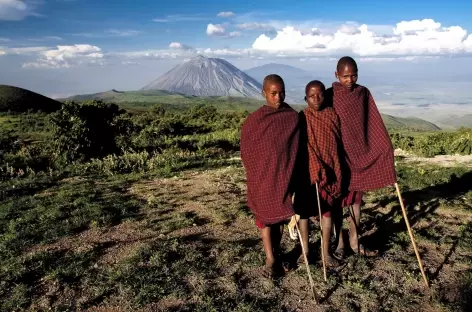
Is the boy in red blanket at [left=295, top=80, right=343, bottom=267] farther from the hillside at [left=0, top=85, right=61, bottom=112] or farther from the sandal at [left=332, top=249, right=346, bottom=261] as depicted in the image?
the hillside at [left=0, top=85, right=61, bottom=112]

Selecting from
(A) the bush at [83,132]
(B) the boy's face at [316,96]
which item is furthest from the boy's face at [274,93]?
(A) the bush at [83,132]

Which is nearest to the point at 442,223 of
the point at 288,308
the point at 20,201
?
the point at 288,308

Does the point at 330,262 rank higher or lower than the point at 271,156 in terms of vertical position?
lower

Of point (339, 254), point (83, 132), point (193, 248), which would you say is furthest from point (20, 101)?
point (339, 254)

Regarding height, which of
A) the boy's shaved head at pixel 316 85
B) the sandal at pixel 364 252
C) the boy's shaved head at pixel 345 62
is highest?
the boy's shaved head at pixel 345 62

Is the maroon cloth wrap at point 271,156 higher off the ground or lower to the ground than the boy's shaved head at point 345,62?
lower

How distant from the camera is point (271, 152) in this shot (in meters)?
3.86

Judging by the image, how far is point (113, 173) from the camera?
1083 cm

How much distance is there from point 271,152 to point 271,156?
1.6 inches

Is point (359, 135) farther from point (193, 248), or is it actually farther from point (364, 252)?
point (193, 248)

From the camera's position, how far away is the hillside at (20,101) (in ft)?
186

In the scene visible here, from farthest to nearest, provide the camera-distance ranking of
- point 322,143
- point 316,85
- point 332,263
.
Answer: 1. point 332,263
2. point 322,143
3. point 316,85

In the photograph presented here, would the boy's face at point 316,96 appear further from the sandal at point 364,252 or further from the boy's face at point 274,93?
the sandal at point 364,252

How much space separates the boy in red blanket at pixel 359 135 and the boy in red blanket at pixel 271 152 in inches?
24.1
